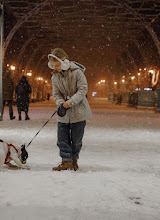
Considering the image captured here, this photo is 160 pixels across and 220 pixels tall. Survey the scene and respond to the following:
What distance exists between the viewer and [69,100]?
385cm

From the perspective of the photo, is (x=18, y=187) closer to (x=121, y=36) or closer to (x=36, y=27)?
(x=36, y=27)

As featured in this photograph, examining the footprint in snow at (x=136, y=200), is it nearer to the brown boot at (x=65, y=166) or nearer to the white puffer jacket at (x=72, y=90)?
the brown boot at (x=65, y=166)

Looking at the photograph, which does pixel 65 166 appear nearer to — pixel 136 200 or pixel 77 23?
pixel 136 200

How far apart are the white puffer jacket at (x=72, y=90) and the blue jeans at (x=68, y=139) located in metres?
0.10

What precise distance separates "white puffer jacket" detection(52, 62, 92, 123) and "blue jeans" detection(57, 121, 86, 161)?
96mm

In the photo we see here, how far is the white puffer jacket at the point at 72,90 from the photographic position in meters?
3.97

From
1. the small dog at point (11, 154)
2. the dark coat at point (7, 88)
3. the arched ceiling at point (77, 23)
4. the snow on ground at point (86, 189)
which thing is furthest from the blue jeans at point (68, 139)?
the arched ceiling at point (77, 23)

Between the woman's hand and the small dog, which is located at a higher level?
the woman's hand

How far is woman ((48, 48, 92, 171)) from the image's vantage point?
390cm

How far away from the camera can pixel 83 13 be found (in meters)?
20.8

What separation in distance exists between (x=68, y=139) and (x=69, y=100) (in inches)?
22.9

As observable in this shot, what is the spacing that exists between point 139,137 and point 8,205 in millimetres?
5424

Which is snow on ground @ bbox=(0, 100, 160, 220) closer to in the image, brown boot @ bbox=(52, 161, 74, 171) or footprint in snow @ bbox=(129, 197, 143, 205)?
footprint in snow @ bbox=(129, 197, 143, 205)

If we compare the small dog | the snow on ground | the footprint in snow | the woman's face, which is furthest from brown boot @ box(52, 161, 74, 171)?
the footprint in snow
